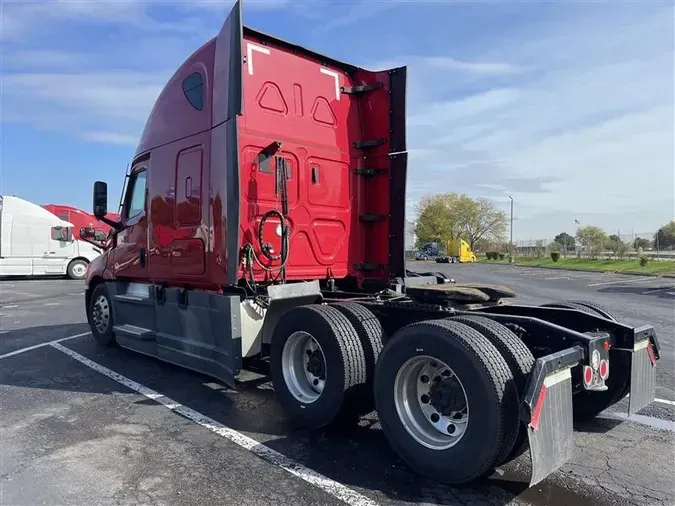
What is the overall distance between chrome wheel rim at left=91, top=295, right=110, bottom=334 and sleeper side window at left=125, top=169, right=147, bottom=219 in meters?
1.59

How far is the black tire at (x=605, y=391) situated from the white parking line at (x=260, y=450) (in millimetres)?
1958

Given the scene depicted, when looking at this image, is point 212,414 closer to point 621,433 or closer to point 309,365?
point 309,365

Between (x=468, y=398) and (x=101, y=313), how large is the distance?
6499mm

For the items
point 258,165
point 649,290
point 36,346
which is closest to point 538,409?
point 258,165

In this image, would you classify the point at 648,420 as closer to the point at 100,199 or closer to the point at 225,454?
the point at 225,454

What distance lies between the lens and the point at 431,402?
384 centimetres

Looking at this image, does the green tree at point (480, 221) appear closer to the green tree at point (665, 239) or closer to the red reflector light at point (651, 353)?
the green tree at point (665, 239)

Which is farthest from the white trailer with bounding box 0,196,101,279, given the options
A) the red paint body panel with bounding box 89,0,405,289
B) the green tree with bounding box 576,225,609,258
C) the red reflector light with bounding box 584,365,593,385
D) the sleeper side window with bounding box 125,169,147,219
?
the green tree with bounding box 576,225,609,258

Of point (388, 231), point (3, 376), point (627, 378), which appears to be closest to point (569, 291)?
point (388, 231)

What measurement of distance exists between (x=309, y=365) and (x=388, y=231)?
87.2 inches

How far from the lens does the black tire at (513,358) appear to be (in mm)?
3363

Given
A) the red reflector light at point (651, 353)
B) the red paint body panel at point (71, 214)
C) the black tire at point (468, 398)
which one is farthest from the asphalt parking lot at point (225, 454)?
the red paint body panel at point (71, 214)

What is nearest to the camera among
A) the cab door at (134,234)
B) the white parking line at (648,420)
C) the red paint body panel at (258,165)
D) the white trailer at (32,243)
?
the white parking line at (648,420)

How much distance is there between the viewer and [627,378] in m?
4.12
